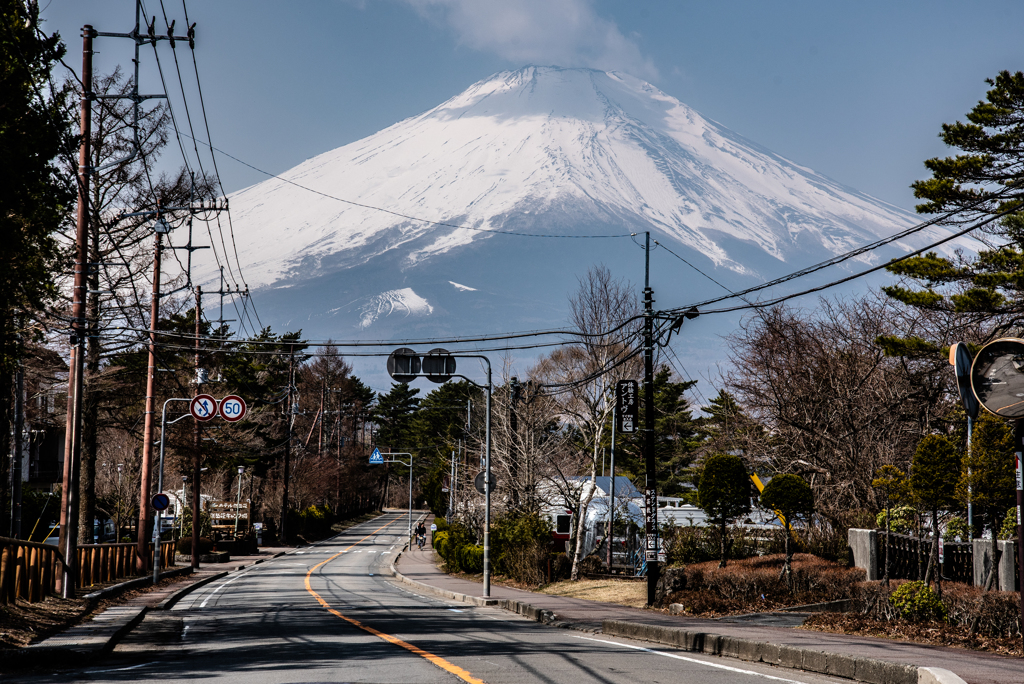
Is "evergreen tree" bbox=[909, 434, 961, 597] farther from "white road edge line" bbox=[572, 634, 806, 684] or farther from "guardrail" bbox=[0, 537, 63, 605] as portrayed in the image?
"guardrail" bbox=[0, 537, 63, 605]

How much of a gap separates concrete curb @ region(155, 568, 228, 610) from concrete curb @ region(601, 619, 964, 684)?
45.2ft

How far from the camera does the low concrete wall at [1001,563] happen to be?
1473 cm

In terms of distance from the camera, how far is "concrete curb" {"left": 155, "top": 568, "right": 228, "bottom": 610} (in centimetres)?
2331

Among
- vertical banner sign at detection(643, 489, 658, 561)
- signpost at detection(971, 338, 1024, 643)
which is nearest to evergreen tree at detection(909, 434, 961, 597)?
signpost at detection(971, 338, 1024, 643)

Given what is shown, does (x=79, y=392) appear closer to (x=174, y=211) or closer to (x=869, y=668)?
(x=174, y=211)

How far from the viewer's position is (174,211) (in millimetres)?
30188

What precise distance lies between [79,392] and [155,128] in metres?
12.5

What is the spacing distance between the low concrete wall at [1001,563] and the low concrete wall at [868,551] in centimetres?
274

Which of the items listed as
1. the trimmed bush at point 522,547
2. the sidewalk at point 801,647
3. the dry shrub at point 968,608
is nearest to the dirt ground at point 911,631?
the dry shrub at point 968,608

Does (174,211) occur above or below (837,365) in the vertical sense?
above

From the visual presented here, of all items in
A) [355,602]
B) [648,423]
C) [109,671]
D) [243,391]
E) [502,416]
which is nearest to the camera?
[109,671]

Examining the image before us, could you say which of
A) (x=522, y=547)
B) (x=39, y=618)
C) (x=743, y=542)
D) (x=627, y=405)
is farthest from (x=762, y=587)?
(x=39, y=618)

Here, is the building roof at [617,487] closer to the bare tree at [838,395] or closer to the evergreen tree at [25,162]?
the bare tree at [838,395]

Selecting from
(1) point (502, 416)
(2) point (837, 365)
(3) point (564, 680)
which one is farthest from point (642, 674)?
(1) point (502, 416)
